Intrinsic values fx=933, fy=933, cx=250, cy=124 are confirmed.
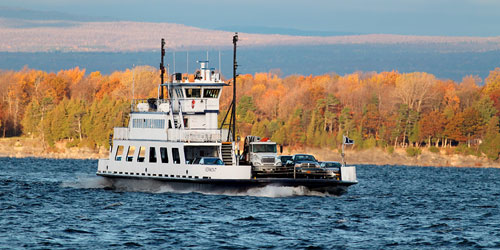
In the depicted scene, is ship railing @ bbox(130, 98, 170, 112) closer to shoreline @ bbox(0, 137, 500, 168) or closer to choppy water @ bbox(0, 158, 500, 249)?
choppy water @ bbox(0, 158, 500, 249)

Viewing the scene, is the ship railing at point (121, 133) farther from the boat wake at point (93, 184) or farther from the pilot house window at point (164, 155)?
the pilot house window at point (164, 155)

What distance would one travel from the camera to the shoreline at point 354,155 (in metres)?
171

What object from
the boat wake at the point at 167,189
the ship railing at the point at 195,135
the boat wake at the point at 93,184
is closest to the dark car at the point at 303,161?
the boat wake at the point at 167,189

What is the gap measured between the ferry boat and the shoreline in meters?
100

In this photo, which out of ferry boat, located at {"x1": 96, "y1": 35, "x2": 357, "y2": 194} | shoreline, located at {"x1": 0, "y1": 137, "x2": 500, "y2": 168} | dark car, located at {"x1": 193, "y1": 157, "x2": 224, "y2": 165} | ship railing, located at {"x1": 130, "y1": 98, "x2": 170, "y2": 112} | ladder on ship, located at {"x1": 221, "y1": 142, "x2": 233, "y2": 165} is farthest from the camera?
shoreline, located at {"x1": 0, "y1": 137, "x2": 500, "y2": 168}

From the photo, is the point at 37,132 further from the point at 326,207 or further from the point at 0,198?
the point at 326,207

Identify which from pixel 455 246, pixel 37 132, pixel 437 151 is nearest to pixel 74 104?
pixel 37 132

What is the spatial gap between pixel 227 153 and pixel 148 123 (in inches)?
281

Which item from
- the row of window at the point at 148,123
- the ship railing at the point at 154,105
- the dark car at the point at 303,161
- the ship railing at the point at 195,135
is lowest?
the dark car at the point at 303,161

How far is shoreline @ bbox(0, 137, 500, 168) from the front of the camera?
171125mm

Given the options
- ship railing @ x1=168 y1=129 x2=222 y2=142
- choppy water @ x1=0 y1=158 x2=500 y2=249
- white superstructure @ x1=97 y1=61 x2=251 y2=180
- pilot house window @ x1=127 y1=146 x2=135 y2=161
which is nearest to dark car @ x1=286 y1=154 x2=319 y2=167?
choppy water @ x1=0 y1=158 x2=500 y2=249

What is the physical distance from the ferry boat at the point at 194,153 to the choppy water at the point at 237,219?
3.23 feet

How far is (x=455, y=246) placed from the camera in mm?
46219

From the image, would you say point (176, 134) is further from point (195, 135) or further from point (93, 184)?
point (93, 184)
